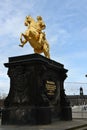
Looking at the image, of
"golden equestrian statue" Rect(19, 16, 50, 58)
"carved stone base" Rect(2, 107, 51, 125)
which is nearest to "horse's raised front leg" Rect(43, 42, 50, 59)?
"golden equestrian statue" Rect(19, 16, 50, 58)

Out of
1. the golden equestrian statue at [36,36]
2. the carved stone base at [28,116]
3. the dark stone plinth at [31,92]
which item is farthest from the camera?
the golden equestrian statue at [36,36]

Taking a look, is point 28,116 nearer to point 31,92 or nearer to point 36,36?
point 31,92

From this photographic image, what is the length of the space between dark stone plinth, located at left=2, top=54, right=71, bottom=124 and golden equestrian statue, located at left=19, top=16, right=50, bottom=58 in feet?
3.99

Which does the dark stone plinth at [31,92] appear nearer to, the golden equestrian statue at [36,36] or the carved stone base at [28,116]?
the carved stone base at [28,116]

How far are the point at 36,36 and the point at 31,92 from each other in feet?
13.3

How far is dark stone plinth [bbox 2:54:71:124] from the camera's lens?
19.3 meters

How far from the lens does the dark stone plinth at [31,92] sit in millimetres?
19272

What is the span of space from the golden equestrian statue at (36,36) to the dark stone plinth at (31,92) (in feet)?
3.99

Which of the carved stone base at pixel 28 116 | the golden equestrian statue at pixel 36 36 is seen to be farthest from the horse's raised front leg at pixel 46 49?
the carved stone base at pixel 28 116

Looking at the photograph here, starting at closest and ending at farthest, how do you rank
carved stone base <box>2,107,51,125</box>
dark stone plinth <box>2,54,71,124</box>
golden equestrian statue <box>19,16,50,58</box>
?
carved stone base <box>2,107,51,125</box> → dark stone plinth <box>2,54,71,124</box> → golden equestrian statue <box>19,16,50,58</box>

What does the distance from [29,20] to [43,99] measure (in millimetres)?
5936

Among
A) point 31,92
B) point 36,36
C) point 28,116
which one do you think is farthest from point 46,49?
point 28,116

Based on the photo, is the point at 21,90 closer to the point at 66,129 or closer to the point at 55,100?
the point at 55,100

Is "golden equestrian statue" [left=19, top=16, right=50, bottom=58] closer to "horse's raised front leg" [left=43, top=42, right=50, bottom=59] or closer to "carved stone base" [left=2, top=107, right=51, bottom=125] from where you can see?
"horse's raised front leg" [left=43, top=42, right=50, bottom=59]
